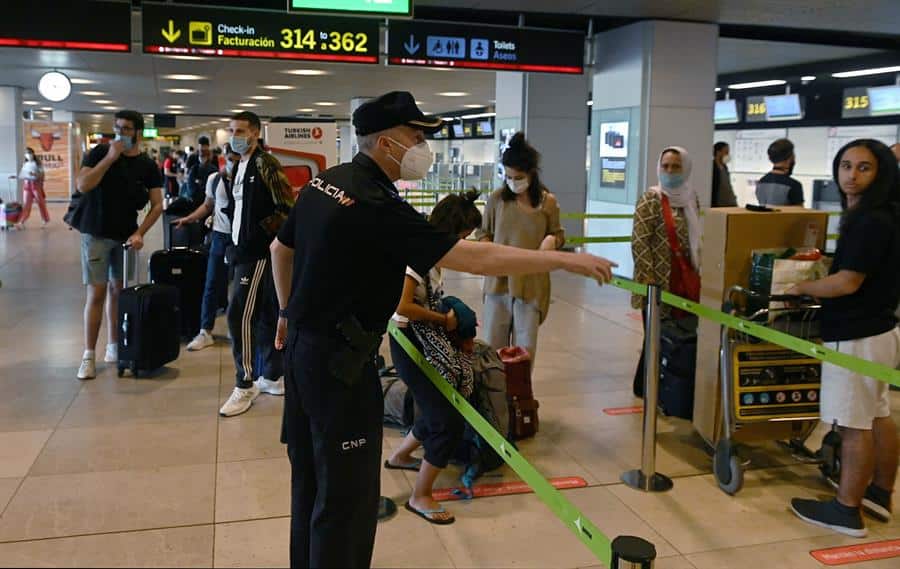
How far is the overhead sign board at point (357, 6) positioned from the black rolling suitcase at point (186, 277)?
2.33m

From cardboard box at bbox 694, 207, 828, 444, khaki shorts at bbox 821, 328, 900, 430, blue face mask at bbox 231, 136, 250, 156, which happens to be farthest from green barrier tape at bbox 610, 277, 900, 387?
blue face mask at bbox 231, 136, 250, 156

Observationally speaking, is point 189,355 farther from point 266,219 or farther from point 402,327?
point 402,327

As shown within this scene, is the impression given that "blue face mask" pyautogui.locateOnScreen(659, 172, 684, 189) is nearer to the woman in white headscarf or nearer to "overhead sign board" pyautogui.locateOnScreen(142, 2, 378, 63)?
the woman in white headscarf

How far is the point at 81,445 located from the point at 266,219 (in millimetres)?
1677

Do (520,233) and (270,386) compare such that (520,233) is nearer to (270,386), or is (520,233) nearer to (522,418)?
(522,418)

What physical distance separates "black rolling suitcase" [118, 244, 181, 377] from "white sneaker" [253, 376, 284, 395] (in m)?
0.82

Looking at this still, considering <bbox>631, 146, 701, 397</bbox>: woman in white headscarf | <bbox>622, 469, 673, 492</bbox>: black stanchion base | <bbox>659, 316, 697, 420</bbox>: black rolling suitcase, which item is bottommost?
<bbox>622, 469, 673, 492</bbox>: black stanchion base

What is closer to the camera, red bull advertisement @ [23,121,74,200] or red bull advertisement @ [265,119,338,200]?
red bull advertisement @ [265,119,338,200]

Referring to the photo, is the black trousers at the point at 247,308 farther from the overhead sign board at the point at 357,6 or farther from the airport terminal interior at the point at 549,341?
the overhead sign board at the point at 357,6

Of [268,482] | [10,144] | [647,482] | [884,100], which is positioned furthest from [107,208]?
[10,144]

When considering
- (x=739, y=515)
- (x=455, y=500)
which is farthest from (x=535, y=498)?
(x=739, y=515)

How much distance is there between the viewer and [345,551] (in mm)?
2424

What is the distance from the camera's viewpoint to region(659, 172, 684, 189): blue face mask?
4934 mm

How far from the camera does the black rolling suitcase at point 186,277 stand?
7.16 meters
